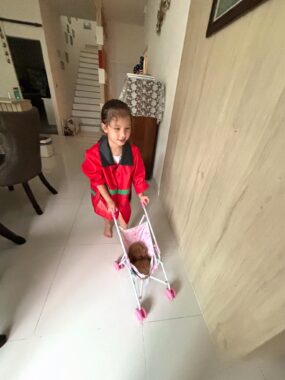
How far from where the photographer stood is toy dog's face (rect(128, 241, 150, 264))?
102 centimetres

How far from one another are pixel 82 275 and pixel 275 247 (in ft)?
3.25

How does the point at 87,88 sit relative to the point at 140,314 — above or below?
above

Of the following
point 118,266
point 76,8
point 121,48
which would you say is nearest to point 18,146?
point 118,266

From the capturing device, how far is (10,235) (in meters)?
1.14

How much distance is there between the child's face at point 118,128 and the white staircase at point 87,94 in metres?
3.45

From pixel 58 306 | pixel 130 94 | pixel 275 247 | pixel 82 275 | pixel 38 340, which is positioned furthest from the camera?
pixel 130 94

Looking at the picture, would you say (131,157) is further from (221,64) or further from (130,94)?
(130,94)

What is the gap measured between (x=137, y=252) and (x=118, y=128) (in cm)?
70

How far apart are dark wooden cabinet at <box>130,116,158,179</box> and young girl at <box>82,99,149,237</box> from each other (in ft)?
2.34

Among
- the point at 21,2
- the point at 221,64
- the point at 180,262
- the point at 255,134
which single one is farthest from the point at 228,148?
the point at 21,2

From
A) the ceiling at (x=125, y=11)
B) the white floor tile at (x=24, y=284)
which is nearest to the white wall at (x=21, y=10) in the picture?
Result: the ceiling at (x=125, y=11)

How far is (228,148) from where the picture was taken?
70cm

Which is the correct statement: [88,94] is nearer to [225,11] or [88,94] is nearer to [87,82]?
[87,82]

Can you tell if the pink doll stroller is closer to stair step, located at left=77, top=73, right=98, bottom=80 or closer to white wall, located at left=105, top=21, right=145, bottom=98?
white wall, located at left=105, top=21, right=145, bottom=98
